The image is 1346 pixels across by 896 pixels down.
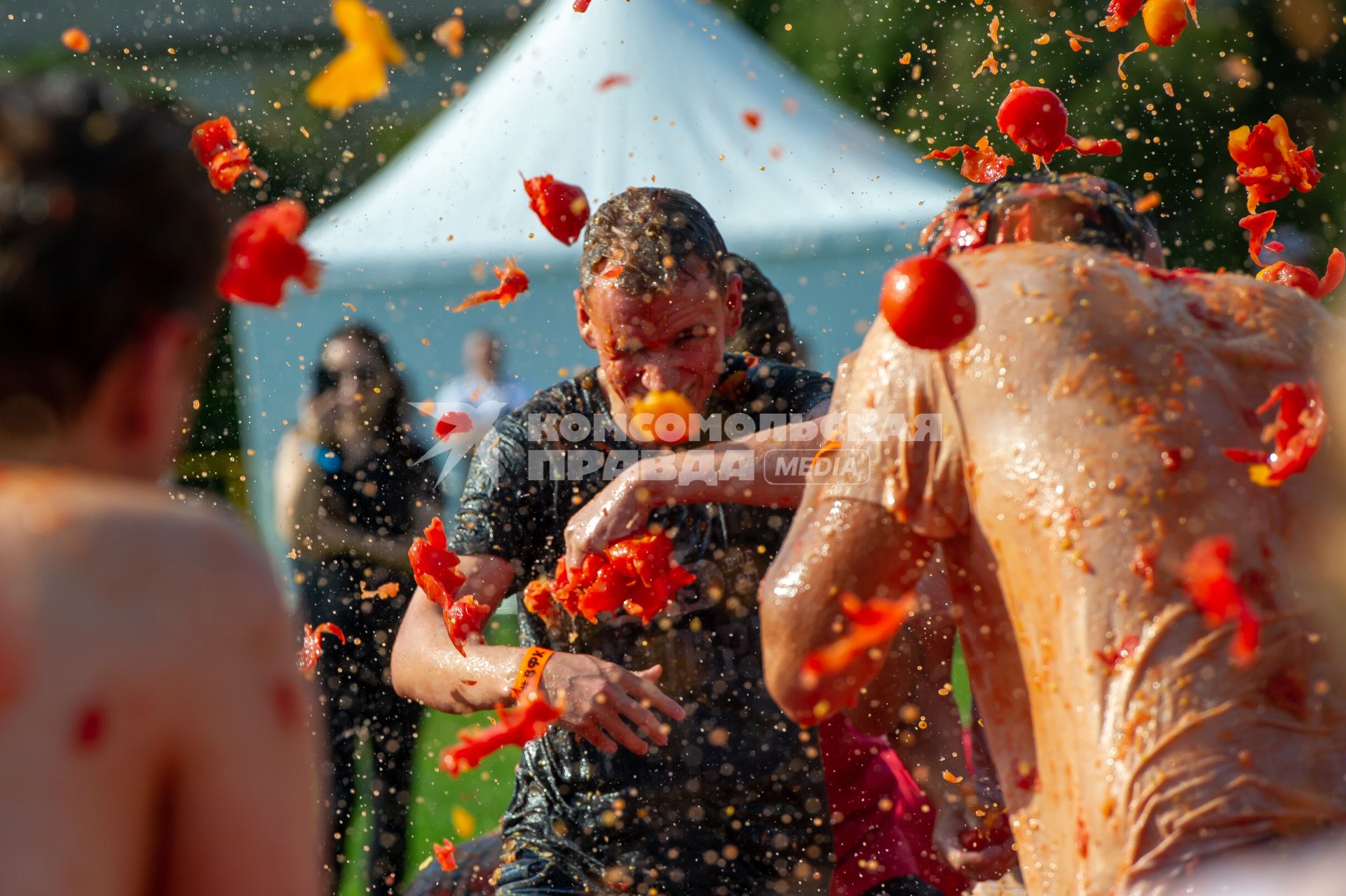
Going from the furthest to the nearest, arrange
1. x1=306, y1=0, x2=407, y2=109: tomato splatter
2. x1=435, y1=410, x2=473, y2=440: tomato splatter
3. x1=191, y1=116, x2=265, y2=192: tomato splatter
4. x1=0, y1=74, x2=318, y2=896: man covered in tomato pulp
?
x1=435, y1=410, x2=473, y2=440: tomato splatter
x1=191, y1=116, x2=265, y2=192: tomato splatter
x1=306, y1=0, x2=407, y2=109: tomato splatter
x1=0, y1=74, x2=318, y2=896: man covered in tomato pulp

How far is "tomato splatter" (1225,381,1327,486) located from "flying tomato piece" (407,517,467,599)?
197 centimetres

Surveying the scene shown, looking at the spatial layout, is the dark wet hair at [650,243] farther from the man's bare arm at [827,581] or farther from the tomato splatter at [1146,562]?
the tomato splatter at [1146,562]

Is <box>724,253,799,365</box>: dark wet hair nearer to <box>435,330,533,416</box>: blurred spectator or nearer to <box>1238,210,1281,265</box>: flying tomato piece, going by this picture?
<box>1238,210,1281,265</box>: flying tomato piece

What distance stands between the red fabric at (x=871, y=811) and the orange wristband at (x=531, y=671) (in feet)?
2.66

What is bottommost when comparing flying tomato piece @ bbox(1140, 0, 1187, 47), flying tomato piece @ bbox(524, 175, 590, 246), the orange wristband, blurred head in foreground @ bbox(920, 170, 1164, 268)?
the orange wristband

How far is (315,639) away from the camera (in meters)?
5.96

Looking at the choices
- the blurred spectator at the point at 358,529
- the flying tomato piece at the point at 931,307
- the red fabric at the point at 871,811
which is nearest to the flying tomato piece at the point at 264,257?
the flying tomato piece at the point at 931,307

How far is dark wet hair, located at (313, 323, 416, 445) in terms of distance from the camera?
6.31m

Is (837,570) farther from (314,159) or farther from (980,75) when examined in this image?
(314,159)

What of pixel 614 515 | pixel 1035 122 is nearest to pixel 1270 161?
pixel 1035 122

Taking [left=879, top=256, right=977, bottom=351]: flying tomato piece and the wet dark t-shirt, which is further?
the wet dark t-shirt

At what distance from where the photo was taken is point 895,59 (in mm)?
18688

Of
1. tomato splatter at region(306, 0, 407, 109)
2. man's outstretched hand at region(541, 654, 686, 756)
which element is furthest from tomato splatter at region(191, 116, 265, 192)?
man's outstretched hand at region(541, 654, 686, 756)

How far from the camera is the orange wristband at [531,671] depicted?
3.30 meters
